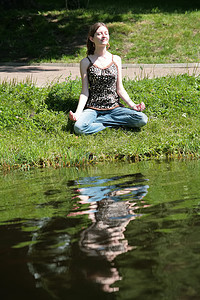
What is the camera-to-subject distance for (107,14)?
20516mm

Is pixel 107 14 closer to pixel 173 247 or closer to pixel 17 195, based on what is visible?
pixel 17 195

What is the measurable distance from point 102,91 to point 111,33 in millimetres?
11171

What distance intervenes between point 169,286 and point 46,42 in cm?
1704

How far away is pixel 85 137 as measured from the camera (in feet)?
24.0

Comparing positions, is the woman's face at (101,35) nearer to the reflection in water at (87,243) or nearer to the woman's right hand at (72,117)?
the woman's right hand at (72,117)

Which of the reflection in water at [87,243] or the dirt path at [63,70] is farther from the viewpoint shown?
the dirt path at [63,70]

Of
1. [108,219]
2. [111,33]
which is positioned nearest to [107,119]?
[108,219]

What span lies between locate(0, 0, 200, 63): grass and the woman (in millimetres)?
7256

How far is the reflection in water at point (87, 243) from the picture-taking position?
1.96m

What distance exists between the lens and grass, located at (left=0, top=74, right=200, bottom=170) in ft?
21.0

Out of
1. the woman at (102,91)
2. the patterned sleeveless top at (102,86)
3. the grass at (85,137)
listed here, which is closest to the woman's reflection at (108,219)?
the grass at (85,137)

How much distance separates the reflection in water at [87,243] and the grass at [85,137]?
267 cm

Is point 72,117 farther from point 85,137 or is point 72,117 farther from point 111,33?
point 111,33

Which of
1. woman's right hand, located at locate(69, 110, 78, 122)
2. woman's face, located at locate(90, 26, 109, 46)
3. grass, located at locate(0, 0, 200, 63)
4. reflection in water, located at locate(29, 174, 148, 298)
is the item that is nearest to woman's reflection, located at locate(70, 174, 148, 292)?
reflection in water, located at locate(29, 174, 148, 298)
